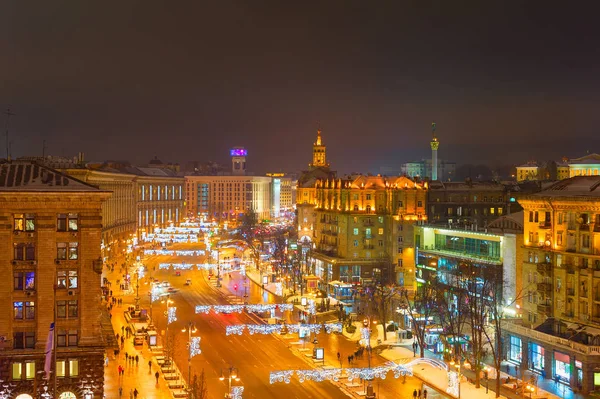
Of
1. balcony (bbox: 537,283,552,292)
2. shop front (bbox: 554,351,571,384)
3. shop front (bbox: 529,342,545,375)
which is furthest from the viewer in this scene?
balcony (bbox: 537,283,552,292)

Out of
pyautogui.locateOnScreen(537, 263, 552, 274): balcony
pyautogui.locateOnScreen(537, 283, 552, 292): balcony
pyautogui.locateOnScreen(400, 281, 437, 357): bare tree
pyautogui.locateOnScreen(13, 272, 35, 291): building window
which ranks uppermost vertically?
pyautogui.locateOnScreen(13, 272, 35, 291): building window

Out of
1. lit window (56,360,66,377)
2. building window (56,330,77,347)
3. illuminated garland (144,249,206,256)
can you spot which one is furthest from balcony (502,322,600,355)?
illuminated garland (144,249,206,256)

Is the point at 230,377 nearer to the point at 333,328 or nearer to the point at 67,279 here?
the point at 67,279

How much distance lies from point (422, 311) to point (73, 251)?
46031 millimetres

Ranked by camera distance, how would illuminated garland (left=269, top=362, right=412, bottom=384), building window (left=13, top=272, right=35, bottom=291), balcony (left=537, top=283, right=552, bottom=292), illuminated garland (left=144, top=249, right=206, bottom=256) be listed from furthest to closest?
1. illuminated garland (left=144, top=249, right=206, bottom=256)
2. balcony (left=537, top=283, right=552, bottom=292)
3. illuminated garland (left=269, top=362, right=412, bottom=384)
4. building window (left=13, top=272, right=35, bottom=291)

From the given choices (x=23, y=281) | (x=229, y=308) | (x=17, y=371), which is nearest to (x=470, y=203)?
→ (x=229, y=308)

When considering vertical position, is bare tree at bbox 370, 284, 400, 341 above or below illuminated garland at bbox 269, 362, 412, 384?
above

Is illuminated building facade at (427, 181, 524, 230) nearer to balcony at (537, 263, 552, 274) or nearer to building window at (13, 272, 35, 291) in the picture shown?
balcony at (537, 263, 552, 274)

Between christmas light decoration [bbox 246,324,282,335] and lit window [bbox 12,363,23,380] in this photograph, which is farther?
christmas light decoration [bbox 246,324,282,335]

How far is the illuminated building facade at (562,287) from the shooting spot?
5844cm

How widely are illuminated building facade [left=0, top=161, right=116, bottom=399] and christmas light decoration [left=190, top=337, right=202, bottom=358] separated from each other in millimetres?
19462

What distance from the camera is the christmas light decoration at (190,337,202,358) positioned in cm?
6762

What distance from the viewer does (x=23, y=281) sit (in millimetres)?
47969

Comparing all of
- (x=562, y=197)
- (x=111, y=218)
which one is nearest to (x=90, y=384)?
(x=562, y=197)
